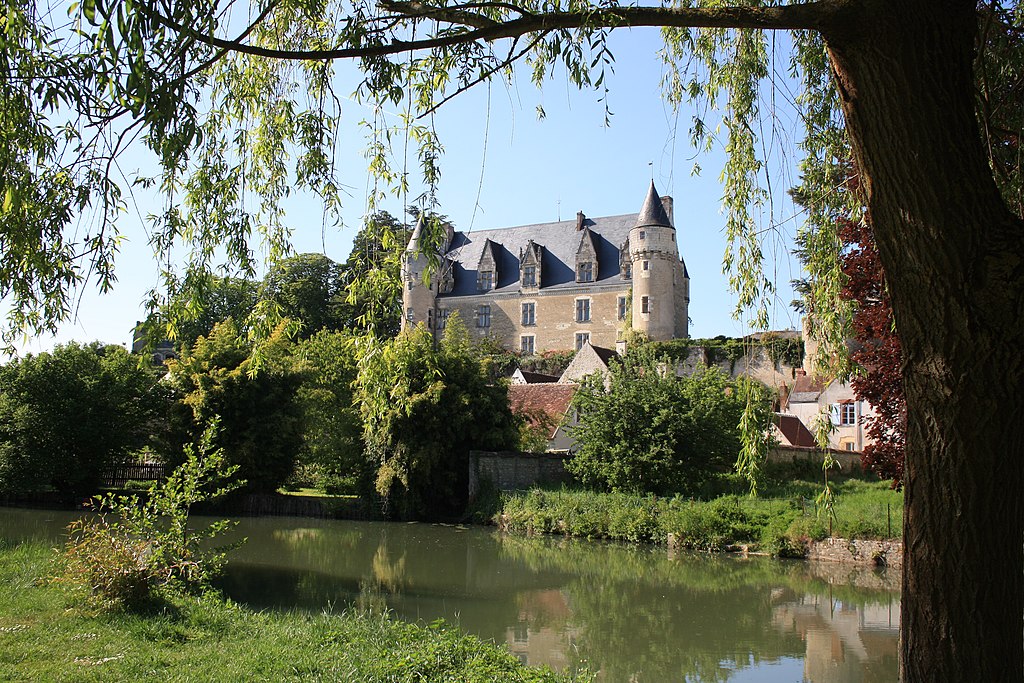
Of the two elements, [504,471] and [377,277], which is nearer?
[377,277]

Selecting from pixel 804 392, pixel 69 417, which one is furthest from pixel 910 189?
pixel 804 392

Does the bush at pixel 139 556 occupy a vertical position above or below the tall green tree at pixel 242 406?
below

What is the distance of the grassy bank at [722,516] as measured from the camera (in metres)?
16.8

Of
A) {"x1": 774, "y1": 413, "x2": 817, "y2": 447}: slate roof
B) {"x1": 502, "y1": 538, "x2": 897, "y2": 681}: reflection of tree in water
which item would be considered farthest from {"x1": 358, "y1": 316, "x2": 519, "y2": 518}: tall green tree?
{"x1": 774, "y1": 413, "x2": 817, "y2": 447}: slate roof

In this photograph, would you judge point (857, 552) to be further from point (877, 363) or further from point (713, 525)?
point (877, 363)

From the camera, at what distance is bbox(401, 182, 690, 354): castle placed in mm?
44250

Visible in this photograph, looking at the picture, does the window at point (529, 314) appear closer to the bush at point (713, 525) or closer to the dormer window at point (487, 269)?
the dormer window at point (487, 269)

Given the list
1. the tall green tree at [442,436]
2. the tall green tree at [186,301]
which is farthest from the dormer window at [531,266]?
the tall green tree at [186,301]

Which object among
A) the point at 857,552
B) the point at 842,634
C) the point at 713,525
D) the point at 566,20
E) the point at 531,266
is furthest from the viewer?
the point at 531,266

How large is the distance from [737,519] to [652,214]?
28.2m

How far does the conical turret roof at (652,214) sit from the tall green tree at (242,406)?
2483cm

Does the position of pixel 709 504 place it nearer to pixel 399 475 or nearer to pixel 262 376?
pixel 399 475

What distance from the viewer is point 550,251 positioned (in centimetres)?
4975

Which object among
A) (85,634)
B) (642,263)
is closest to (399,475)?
(85,634)
